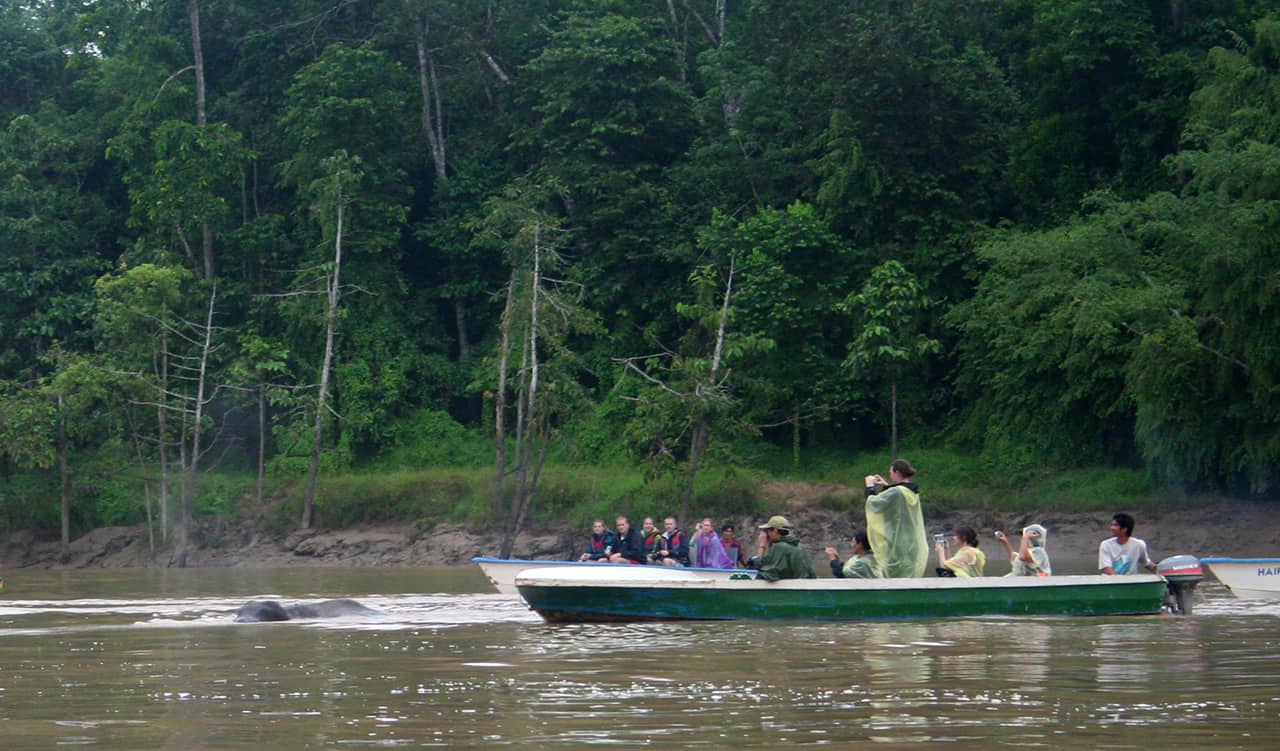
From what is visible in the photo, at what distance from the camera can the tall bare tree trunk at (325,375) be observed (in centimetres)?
3609

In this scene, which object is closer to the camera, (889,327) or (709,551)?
(709,551)

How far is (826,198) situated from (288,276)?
15.2 m

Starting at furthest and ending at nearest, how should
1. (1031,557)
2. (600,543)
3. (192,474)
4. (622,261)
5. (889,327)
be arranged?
(622,261), (192,474), (889,327), (600,543), (1031,557)

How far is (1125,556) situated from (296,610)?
28.8 ft

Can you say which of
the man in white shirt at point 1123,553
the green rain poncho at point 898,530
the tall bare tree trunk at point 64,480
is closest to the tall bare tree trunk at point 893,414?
the man in white shirt at point 1123,553

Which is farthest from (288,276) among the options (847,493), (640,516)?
(847,493)

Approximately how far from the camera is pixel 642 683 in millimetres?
9930

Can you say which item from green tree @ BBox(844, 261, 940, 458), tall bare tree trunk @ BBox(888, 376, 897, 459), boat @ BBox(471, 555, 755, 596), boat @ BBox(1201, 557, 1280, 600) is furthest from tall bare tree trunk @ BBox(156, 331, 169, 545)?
boat @ BBox(1201, 557, 1280, 600)

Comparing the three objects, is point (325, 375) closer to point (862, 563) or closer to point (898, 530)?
point (862, 563)

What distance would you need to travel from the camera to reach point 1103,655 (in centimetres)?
1141

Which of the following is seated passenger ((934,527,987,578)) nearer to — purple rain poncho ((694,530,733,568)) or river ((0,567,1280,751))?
river ((0,567,1280,751))

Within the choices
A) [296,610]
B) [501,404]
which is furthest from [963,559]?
[501,404]

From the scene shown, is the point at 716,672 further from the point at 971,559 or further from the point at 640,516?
the point at 640,516

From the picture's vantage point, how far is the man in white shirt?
16047 millimetres
